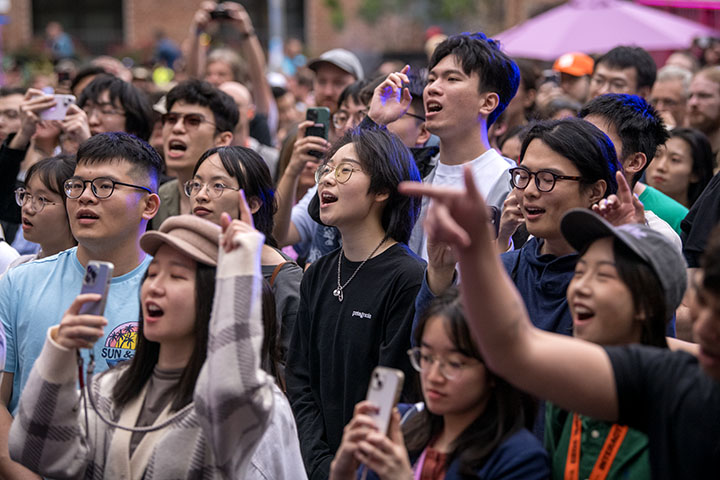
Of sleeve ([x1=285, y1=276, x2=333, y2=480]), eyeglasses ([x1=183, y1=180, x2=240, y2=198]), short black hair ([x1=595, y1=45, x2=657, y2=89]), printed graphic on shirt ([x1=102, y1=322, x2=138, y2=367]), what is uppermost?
short black hair ([x1=595, y1=45, x2=657, y2=89])

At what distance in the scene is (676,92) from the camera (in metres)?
7.36

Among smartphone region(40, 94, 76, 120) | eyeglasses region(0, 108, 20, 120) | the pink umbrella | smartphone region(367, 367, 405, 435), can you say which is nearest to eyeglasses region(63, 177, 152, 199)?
smartphone region(40, 94, 76, 120)

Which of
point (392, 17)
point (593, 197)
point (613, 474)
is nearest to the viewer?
point (613, 474)

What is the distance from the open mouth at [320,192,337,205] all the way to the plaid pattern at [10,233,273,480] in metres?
1.24

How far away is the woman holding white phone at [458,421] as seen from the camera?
244 cm

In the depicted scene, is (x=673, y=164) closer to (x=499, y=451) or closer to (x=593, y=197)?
(x=593, y=197)

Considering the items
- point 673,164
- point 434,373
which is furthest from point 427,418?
point 673,164

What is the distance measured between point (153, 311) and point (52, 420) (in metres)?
0.42

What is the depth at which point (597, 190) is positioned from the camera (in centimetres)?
335

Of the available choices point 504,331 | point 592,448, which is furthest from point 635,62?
point 504,331

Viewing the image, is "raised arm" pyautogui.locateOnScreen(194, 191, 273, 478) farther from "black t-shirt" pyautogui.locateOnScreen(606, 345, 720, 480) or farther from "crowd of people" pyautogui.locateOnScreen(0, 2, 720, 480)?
"black t-shirt" pyautogui.locateOnScreen(606, 345, 720, 480)

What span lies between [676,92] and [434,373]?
5.55m

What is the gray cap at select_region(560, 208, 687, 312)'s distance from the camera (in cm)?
240

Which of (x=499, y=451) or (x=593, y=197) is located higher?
(x=593, y=197)
